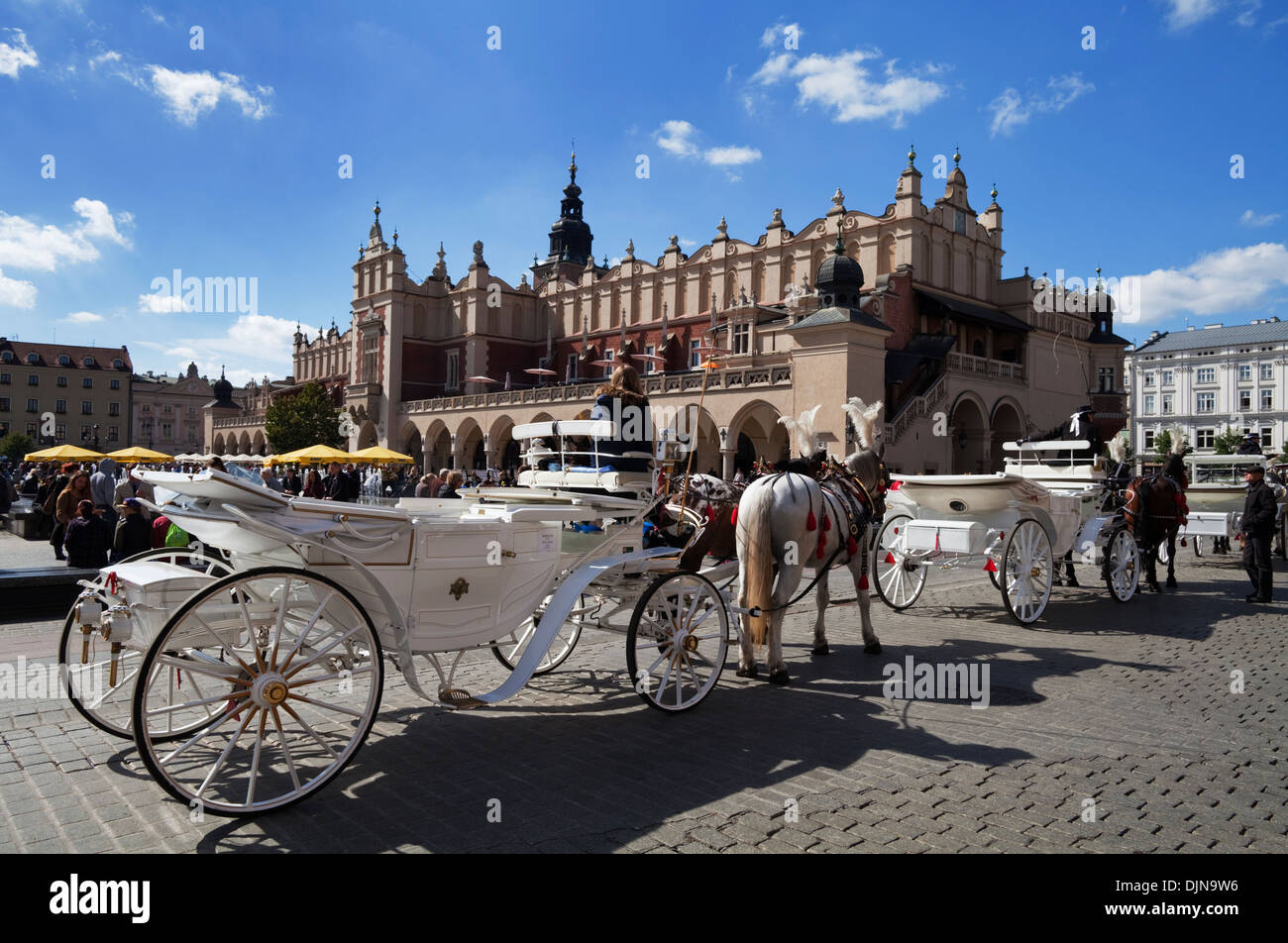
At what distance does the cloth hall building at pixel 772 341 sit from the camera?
29.0 metres

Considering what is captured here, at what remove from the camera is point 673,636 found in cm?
555

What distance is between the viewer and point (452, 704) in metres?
4.44

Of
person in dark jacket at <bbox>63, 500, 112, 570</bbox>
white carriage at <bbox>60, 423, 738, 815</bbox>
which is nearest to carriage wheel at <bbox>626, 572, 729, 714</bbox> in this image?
white carriage at <bbox>60, 423, 738, 815</bbox>

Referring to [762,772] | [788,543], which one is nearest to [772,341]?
[788,543]

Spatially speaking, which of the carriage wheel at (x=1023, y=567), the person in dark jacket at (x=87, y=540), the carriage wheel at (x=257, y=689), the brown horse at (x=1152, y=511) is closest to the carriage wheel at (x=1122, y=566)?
the brown horse at (x=1152, y=511)

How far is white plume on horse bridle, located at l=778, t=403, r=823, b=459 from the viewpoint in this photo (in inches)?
290

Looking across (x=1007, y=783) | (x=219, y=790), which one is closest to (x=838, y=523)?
(x=1007, y=783)

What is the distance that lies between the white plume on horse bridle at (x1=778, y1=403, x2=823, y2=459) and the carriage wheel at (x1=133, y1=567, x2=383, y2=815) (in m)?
4.34

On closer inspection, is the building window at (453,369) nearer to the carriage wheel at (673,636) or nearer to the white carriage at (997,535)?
the white carriage at (997,535)

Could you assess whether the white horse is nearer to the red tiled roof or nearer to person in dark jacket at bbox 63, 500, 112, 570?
person in dark jacket at bbox 63, 500, 112, 570

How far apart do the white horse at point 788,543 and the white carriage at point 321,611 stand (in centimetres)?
48
